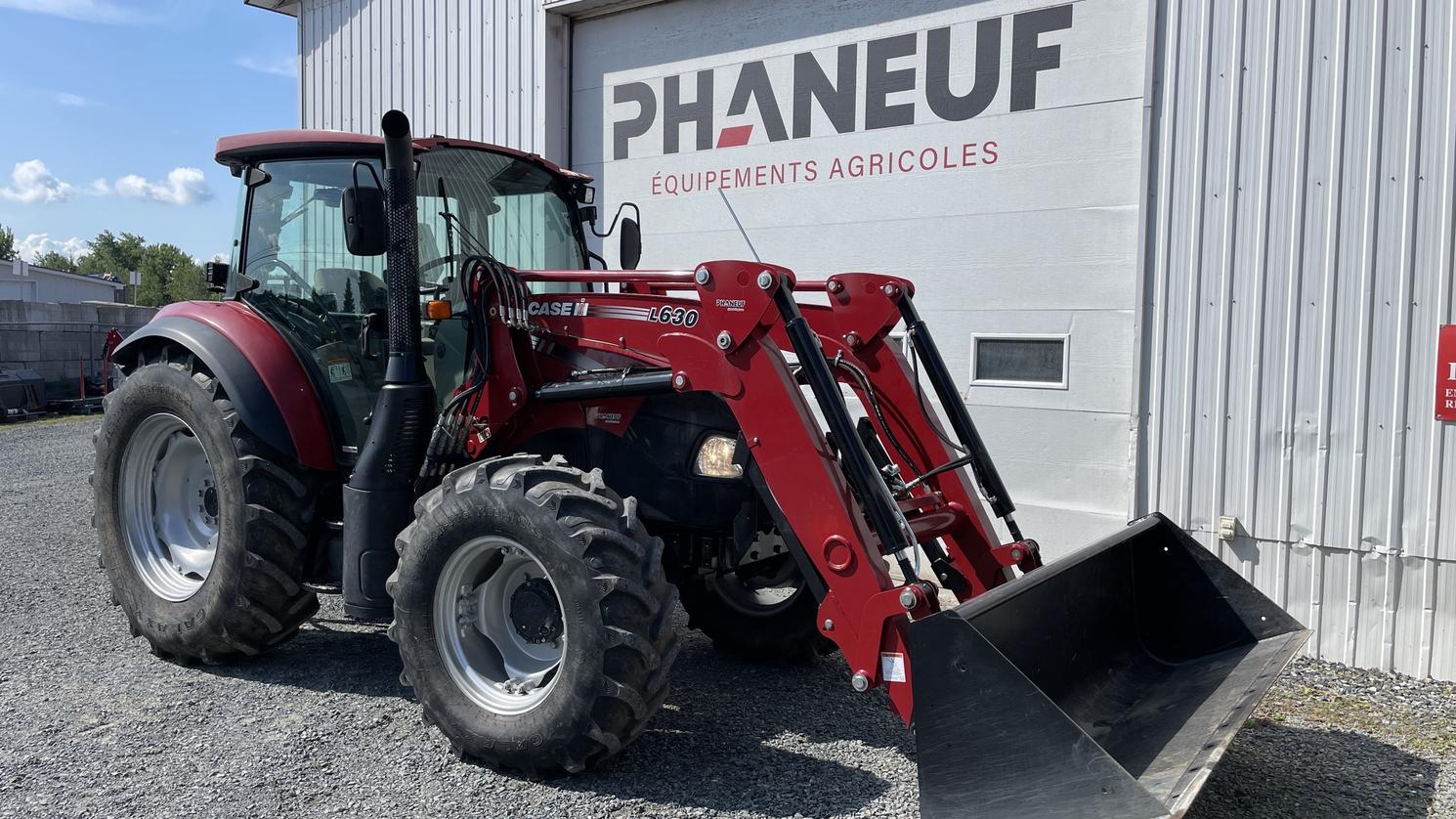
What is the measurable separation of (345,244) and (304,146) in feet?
1.64

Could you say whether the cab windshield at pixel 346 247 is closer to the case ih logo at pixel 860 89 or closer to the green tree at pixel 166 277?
the case ih logo at pixel 860 89

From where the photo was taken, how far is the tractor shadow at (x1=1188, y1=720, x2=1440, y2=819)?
3688 millimetres

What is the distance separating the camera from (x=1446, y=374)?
4980 mm

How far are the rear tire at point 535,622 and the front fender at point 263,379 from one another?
96 centimetres

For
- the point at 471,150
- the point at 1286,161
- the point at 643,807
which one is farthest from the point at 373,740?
the point at 1286,161

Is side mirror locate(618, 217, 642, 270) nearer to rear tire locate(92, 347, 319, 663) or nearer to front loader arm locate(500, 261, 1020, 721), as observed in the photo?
front loader arm locate(500, 261, 1020, 721)

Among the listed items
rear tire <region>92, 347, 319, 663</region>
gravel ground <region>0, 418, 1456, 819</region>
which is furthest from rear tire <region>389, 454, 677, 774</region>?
rear tire <region>92, 347, 319, 663</region>

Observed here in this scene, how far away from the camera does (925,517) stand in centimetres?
421

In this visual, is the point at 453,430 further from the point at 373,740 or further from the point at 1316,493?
the point at 1316,493

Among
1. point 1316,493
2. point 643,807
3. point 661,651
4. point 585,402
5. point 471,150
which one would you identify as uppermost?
point 471,150

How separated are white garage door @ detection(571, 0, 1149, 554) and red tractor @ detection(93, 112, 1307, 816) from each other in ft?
5.98

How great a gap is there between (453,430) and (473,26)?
5.24 meters

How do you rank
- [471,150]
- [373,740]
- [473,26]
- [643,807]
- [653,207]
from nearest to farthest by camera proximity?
[643,807] → [373,740] → [471,150] → [653,207] → [473,26]

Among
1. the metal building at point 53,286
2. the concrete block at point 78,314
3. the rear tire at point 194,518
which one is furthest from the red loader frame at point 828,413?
the metal building at point 53,286
